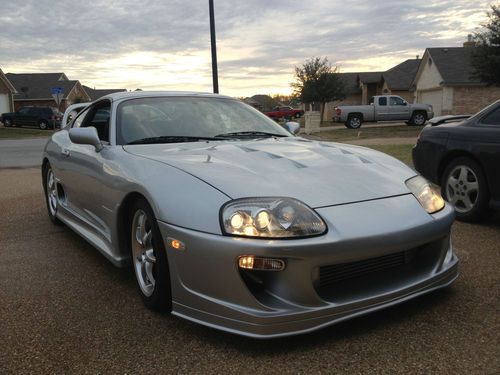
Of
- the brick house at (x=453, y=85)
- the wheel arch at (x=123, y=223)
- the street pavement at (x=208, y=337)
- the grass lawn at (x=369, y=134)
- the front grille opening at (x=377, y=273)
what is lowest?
the street pavement at (x=208, y=337)

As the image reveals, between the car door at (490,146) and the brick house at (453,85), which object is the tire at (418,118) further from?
the car door at (490,146)

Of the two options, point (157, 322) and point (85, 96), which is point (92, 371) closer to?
point (157, 322)

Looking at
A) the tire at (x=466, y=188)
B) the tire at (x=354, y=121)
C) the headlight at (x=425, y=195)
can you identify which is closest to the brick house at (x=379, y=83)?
the tire at (x=354, y=121)

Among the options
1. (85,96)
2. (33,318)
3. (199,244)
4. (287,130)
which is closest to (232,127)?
(287,130)

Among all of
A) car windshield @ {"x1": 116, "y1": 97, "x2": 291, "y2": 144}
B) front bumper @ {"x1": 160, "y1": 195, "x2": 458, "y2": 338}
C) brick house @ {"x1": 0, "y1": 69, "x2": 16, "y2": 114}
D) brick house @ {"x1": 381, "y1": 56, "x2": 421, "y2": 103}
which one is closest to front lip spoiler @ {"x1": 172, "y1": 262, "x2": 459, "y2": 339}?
front bumper @ {"x1": 160, "y1": 195, "x2": 458, "y2": 338}

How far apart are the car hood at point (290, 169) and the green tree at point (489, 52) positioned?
70.4ft

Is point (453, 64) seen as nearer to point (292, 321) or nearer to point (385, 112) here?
point (385, 112)

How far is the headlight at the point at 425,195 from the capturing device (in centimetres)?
284

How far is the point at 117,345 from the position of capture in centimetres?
255

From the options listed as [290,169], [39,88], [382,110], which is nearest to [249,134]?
[290,169]

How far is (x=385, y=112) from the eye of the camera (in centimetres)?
2900

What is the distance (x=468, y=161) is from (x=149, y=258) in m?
3.47

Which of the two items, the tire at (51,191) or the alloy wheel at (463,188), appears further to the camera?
the tire at (51,191)

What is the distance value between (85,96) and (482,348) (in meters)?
→ 67.7
